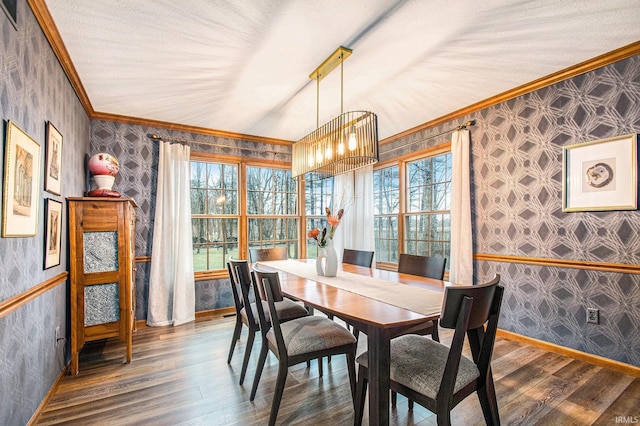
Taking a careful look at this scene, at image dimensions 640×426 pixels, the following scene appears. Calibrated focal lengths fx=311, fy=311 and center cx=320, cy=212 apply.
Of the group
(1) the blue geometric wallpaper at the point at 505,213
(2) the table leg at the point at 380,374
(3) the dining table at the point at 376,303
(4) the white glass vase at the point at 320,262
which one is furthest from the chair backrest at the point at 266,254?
(2) the table leg at the point at 380,374

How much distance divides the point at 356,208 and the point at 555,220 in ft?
8.75

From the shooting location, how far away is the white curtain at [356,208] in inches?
193

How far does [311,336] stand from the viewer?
193 cm

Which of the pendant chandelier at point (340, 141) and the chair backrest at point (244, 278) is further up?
the pendant chandelier at point (340, 141)

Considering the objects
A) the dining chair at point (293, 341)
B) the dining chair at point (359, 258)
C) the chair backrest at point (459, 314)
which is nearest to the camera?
the chair backrest at point (459, 314)

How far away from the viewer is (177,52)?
231 centimetres

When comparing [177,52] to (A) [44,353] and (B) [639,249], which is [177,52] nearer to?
(A) [44,353]

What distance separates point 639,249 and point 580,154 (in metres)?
0.87

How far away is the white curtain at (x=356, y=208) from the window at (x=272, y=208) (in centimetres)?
75

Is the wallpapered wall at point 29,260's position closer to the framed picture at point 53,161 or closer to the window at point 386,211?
the framed picture at point 53,161

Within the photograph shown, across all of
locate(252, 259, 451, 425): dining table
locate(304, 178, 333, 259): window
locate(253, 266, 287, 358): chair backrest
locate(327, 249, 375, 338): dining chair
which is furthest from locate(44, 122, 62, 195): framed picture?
locate(304, 178, 333, 259): window

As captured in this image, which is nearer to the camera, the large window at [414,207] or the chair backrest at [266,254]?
the chair backrest at [266,254]

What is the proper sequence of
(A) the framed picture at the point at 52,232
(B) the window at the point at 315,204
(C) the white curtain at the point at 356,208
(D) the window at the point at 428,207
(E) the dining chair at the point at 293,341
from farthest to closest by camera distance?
(B) the window at the point at 315,204 < (C) the white curtain at the point at 356,208 < (D) the window at the point at 428,207 < (A) the framed picture at the point at 52,232 < (E) the dining chair at the point at 293,341

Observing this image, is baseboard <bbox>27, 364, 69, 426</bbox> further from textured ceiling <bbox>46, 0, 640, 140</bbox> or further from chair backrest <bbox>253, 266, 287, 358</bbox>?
textured ceiling <bbox>46, 0, 640, 140</bbox>
